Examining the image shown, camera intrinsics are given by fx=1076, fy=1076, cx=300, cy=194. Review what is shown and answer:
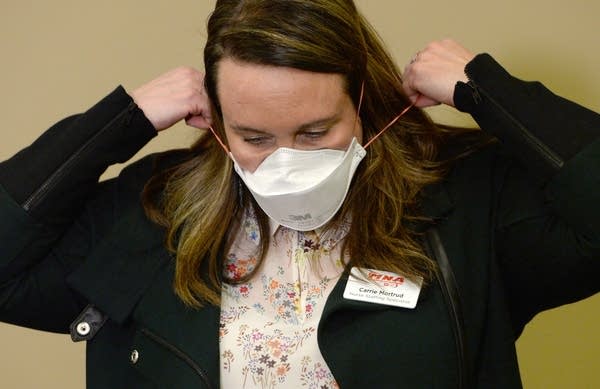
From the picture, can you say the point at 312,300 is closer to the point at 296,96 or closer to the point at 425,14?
the point at 296,96

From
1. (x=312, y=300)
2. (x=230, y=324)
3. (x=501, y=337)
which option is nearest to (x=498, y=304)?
(x=501, y=337)

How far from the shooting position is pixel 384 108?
2025 millimetres

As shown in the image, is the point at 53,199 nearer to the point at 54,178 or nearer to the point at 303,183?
the point at 54,178

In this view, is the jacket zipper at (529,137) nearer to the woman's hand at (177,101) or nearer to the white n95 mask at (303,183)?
the white n95 mask at (303,183)

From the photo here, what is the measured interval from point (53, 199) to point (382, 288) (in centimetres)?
66

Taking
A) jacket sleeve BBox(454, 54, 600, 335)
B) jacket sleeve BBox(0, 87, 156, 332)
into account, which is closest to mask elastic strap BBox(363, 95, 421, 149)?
jacket sleeve BBox(454, 54, 600, 335)

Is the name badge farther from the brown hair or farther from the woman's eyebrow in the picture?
the woman's eyebrow

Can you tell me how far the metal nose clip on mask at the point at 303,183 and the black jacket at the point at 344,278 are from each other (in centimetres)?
14

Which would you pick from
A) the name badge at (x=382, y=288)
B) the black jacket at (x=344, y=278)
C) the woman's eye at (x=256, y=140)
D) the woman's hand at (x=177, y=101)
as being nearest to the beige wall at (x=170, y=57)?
the woman's hand at (x=177, y=101)

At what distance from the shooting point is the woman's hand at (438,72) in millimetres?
1981

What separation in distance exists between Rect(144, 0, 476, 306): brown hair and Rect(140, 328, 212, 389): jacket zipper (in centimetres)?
9

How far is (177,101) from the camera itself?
212 cm

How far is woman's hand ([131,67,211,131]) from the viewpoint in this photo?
2.12m

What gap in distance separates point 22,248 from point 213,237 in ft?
1.21
